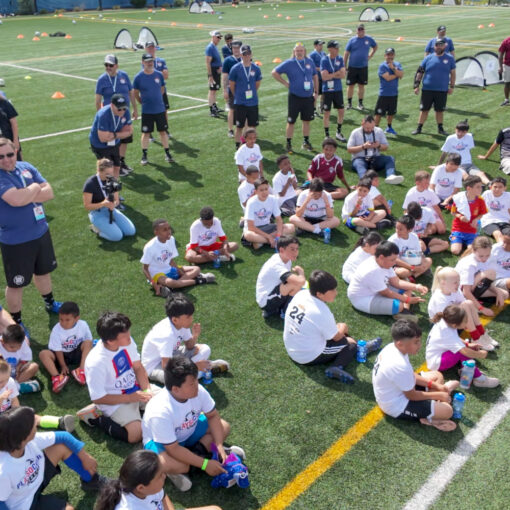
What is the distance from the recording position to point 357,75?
51.4ft

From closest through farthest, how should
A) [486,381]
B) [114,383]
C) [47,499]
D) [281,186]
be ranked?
[47,499], [114,383], [486,381], [281,186]

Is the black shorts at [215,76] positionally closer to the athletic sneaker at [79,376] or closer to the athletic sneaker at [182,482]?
the athletic sneaker at [79,376]

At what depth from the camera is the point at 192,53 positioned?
2814 centimetres

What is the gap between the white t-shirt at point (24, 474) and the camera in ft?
12.5

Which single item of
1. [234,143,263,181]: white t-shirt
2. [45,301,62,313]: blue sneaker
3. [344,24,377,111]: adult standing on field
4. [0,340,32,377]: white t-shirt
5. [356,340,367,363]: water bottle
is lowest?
[356,340,367,363]: water bottle

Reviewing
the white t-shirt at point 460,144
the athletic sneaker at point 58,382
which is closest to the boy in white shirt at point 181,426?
the athletic sneaker at point 58,382

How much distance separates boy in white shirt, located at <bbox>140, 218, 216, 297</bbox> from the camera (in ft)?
24.9

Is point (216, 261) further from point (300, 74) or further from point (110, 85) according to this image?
point (300, 74)

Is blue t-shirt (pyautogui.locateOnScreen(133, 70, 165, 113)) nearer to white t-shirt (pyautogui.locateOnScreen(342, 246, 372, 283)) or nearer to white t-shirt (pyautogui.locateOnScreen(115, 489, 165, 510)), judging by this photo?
white t-shirt (pyautogui.locateOnScreen(342, 246, 372, 283))

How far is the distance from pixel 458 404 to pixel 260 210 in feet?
15.5

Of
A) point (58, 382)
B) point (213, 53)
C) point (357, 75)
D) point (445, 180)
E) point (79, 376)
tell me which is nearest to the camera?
point (58, 382)

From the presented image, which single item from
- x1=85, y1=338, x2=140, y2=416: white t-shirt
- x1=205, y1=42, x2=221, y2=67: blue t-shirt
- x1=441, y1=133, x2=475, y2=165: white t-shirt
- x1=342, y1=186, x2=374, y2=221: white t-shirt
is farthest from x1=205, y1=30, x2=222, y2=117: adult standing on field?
x1=85, y1=338, x2=140, y2=416: white t-shirt

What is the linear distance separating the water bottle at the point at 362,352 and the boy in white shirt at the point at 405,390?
79cm

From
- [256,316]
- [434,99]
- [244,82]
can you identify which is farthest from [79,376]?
[434,99]
